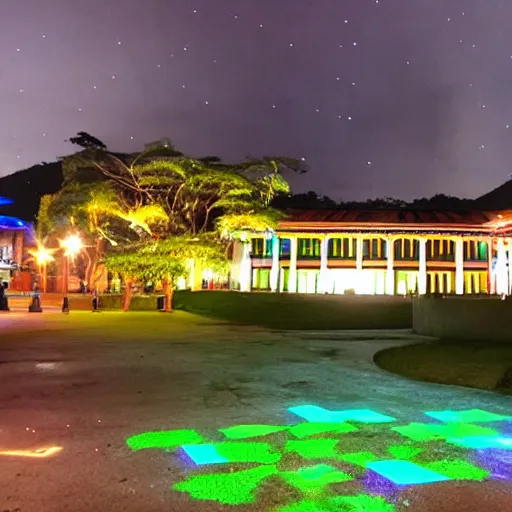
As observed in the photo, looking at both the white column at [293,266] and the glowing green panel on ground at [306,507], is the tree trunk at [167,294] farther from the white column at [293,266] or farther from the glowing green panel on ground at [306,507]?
the glowing green panel on ground at [306,507]

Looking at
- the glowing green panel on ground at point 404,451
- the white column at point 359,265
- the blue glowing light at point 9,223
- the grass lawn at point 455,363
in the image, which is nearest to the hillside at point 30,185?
the blue glowing light at point 9,223

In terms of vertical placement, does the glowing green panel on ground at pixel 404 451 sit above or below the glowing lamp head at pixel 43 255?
below

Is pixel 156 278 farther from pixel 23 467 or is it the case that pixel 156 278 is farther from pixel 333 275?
pixel 23 467

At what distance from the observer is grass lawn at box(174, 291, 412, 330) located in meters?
26.4

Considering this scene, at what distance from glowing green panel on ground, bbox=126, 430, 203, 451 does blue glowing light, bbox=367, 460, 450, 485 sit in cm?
171

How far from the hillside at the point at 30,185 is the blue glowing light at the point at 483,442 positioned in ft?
248

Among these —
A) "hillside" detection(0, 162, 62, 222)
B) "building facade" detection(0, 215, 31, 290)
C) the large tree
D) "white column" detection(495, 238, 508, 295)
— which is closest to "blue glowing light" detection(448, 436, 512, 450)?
the large tree

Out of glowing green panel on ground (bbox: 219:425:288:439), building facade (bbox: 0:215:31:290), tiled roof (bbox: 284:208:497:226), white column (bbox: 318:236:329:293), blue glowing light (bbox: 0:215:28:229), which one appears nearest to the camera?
glowing green panel on ground (bbox: 219:425:288:439)

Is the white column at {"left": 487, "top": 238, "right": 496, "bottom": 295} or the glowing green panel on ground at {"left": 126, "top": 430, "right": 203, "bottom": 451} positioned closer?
the glowing green panel on ground at {"left": 126, "top": 430, "right": 203, "bottom": 451}

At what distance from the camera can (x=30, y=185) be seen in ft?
275

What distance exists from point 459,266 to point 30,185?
66632 mm

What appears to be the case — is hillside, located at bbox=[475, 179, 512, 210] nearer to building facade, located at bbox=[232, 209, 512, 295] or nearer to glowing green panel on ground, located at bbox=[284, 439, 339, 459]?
building facade, located at bbox=[232, 209, 512, 295]

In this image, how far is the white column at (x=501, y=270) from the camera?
39.2m

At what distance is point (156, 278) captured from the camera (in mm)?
27516
